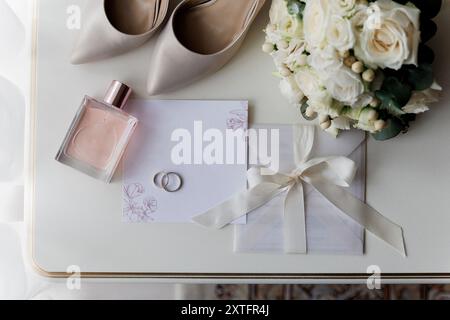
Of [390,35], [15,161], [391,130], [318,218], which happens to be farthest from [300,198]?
[15,161]

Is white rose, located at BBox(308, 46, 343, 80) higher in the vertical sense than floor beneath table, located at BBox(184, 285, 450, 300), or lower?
higher

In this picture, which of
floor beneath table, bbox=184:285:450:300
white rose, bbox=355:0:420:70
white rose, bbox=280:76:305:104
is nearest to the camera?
white rose, bbox=355:0:420:70

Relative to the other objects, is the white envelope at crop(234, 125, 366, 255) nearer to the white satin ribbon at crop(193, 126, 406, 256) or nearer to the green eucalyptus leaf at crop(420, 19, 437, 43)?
the white satin ribbon at crop(193, 126, 406, 256)

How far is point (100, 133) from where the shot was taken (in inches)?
26.4

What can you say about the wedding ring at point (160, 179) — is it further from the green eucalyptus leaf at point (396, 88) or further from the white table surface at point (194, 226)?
the green eucalyptus leaf at point (396, 88)

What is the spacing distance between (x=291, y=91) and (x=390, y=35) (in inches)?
6.1

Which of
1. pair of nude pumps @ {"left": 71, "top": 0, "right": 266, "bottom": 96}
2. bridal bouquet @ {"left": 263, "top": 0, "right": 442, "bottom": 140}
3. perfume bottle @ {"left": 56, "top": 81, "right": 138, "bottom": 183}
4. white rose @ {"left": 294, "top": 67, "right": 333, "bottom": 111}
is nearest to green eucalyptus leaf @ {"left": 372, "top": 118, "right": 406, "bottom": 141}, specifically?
bridal bouquet @ {"left": 263, "top": 0, "right": 442, "bottom": 140}

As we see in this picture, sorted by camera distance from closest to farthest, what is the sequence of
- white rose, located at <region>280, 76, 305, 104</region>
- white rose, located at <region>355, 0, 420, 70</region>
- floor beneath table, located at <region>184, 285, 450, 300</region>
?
white rose, located at <region>355, 0, 420, 70</region> → white rose, located at <region>280, 76, 305, 104</region> → floor beneath table, located at <region>184, 285, 450, 300</region>

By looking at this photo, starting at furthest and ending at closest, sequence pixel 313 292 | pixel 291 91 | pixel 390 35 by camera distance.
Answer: pixel 313 292 → pixel 291 91 → pixel 390 35

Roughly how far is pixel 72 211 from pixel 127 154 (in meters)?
0.12

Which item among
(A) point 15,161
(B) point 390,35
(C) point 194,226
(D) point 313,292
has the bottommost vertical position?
(D) point 313,292

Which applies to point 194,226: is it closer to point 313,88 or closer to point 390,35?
point 313,88

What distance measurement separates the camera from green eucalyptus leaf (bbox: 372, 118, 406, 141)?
637 millimetres
